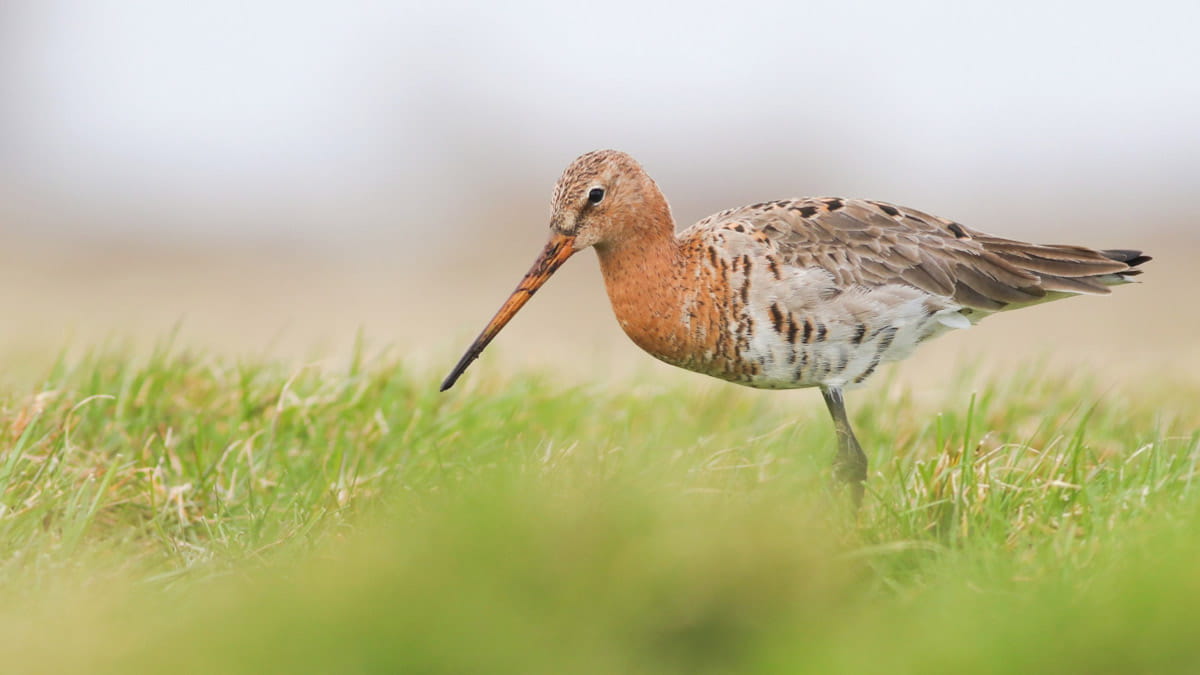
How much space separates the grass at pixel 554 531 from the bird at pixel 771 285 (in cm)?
52

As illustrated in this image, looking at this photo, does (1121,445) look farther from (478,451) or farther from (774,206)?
(478,451)

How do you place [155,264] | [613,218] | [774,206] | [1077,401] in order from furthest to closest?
[155,264] → [1077,401] → [774,206] → [613,218]

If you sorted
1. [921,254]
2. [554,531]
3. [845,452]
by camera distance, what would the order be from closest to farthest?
[554,531]
[845,452]
[921,254]

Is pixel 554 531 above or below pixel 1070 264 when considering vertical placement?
below

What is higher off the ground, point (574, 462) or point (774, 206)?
point (774, 206)

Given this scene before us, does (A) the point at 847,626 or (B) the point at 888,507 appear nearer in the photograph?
(A) the point at 847,626

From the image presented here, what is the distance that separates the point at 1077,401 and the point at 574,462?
393 centimetres

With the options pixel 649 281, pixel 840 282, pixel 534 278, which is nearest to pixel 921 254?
pixel 840 282

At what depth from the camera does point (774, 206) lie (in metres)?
6.92

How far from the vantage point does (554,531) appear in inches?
158

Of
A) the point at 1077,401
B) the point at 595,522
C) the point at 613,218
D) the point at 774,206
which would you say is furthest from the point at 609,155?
the point at 1077,401

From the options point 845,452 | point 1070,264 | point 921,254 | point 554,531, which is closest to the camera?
point 554,531

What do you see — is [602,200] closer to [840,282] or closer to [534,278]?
[534,278]

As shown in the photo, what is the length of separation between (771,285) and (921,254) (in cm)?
100
